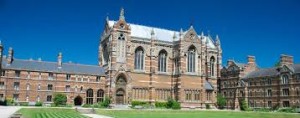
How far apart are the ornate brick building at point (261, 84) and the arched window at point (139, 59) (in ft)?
88.0

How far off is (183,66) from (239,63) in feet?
67.3

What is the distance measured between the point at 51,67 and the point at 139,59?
19164 millimetres

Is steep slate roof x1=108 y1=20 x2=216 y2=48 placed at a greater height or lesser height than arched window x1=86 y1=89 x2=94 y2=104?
greater

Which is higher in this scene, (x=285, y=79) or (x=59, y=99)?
(x=285, y=79)

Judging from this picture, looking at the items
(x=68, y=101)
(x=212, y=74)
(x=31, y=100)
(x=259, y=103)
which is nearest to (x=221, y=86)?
(x=212, y=74)

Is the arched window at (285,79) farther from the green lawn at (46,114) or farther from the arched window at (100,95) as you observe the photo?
the green lawn at (46,114)

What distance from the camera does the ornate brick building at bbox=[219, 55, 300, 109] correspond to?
3098 inches

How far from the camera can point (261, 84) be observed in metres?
86.7

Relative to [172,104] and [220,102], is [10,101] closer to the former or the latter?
[172,104]

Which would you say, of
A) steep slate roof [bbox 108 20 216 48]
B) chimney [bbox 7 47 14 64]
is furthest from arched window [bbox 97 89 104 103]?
chimney [bbox 7 47 14 64]

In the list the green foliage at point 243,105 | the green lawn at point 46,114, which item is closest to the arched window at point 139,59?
the green foliage at point 243,105

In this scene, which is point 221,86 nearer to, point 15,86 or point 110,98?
point 110,98

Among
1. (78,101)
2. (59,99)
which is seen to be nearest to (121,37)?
(78,101)

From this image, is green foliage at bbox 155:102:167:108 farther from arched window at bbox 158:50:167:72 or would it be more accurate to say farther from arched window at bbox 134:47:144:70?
arched window at bbox 134:47:144:70
